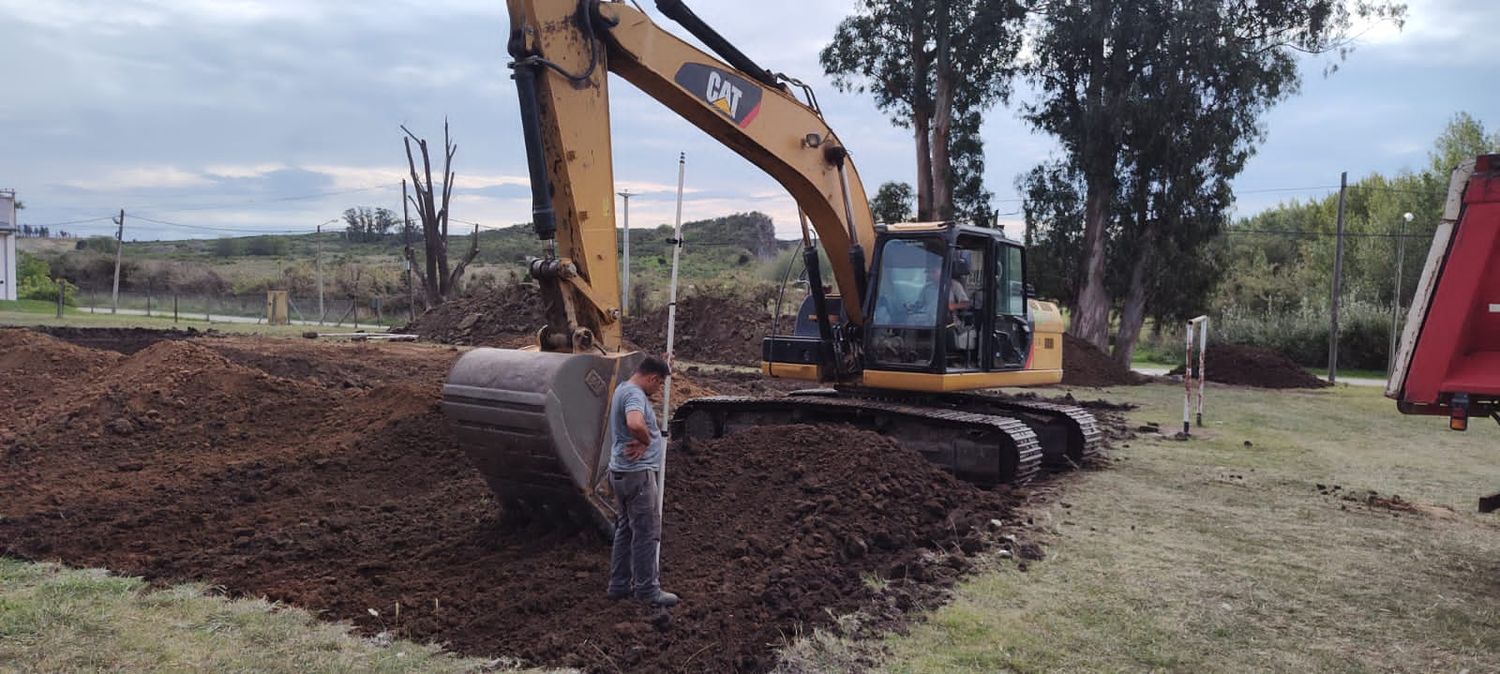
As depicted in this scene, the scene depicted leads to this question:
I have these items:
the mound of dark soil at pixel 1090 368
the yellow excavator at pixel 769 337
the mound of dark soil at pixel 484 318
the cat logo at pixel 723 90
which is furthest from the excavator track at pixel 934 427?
the mound of dark soil at pixel 484 318

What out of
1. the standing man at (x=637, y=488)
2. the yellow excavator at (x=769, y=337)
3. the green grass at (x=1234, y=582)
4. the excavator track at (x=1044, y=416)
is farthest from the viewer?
the excavator track at (x=1044, y=416)

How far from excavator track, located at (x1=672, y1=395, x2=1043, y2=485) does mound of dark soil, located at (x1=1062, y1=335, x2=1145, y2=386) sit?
44.3 ft

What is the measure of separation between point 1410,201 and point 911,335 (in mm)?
39148

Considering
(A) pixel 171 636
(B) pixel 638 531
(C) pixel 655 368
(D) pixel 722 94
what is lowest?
(A) pixel 171 636

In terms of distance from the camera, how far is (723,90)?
7.93 m

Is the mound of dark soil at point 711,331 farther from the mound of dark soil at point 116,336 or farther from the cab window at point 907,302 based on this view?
the cab window at point 907,302

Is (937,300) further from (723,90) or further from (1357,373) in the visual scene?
(1357,373)

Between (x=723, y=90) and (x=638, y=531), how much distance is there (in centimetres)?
390

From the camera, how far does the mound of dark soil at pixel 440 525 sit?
17.3 feet

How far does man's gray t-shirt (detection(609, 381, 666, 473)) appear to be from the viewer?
5.36 m

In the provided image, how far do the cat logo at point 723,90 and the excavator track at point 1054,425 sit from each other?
13.1ft

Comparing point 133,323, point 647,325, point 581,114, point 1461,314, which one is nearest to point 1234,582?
point 1461,314

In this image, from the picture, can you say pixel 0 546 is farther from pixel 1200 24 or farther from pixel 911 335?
pixel 1200 24

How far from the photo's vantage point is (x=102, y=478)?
8.43 metres
